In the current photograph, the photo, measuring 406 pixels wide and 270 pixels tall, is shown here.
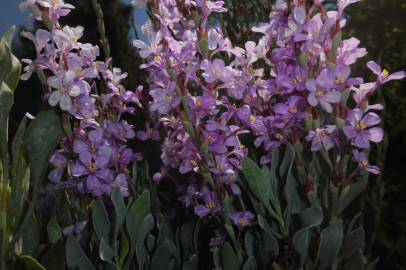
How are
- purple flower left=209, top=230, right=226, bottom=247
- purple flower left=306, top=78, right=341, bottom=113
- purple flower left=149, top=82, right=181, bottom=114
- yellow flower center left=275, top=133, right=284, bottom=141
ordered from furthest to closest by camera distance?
1. purple flower left=209, top=230, right=226, bottom=247
2. yellow flower center left=275, top=133, right=284, bottom=141
3. purple flower left=149, top=82, right=181, bottom=114
4. purple flower left=306, top=78, right=341, bottom=113

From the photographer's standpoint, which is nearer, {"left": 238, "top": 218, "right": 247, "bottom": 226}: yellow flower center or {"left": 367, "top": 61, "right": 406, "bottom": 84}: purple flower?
{"left": 367, "top": 61, "right": 406, "bottom": 84}: purple flower

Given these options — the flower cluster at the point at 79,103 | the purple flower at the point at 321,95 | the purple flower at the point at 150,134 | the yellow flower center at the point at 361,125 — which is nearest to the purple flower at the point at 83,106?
the flower cluster at the point at 79,103

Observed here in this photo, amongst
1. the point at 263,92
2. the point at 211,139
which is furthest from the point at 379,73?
the point at 211,139

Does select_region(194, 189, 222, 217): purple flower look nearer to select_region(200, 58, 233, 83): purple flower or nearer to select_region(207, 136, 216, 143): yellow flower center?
select_region(207, 136, 216, 143): yellow flower center

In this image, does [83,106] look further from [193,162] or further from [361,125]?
[361,125]

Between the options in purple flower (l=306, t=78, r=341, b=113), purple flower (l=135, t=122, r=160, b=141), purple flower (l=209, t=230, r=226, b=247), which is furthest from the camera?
purple flower (l=135, t=122, r=160, b=141)

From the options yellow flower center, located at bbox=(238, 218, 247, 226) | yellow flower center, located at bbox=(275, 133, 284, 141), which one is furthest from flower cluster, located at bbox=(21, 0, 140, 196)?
yellow flower center, located at bbox=(275, 133, 284, 141)
